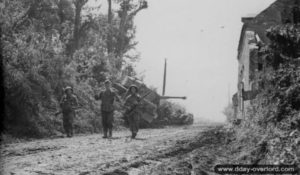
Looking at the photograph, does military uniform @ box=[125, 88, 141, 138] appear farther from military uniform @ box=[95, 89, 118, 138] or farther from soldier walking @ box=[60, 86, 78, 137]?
soldier walking @ box=[60, 86, 78, 137]

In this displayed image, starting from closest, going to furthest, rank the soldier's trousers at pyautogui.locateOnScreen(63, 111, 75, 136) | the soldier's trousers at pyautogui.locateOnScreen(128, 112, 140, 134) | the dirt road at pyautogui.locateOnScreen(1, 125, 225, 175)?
the dirt road at pyautogui.locateOnScreen(1, 125, 225, 175)
the soldier's trousers at pyautogui.locateOnScreen(128, 112, 140, 134)
the soldier's trousers at pyautogui.locateOnScreen(63, 111, 75, 136)

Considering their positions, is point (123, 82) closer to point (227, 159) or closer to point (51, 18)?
point (51, 18)

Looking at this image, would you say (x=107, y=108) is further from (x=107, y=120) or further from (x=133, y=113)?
(x=133, y=113)

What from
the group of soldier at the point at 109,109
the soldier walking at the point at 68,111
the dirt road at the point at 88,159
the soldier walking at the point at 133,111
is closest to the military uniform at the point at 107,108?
the group of soldier at the point at 109,109

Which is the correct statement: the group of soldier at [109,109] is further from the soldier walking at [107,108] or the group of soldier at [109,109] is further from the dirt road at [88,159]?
the dirt road at [88,159]

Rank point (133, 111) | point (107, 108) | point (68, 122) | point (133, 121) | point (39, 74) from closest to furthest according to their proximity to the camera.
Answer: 1. point (133, 121)
2. point (133, 111)
3. point (107, 108)
4. point (68, 122)
5. point (39, 74)

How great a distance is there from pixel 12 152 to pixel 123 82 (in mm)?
13865

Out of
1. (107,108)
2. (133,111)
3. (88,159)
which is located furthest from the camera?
(107,108)

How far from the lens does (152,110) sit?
24.0 meters

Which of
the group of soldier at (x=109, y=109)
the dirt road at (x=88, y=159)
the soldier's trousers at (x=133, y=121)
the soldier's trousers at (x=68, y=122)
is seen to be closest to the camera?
the dirt road at (x=88, y=159)

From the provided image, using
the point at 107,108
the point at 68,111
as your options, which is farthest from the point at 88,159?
the point at 68,111

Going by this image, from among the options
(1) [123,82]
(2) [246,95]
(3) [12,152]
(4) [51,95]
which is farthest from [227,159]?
(1) [123,82]

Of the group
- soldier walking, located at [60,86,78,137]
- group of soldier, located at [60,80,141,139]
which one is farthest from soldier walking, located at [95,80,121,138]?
soldier walking, located at [60,86,78,137]

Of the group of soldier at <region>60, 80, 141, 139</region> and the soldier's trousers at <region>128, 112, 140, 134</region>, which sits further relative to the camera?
the group of soldier at <region>60, 80, 141, 139</region>
